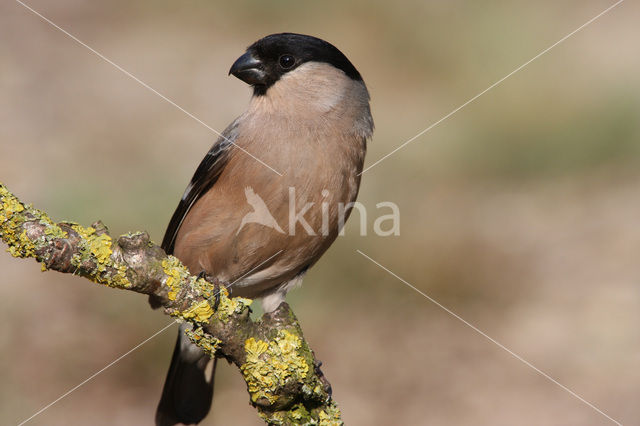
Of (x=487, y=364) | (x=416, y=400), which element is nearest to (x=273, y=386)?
(x=416, y=400)

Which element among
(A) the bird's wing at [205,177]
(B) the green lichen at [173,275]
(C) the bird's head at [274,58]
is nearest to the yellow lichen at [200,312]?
(B) the green lichen at [173,275]

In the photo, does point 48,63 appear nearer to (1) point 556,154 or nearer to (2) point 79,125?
(2) point 79,125

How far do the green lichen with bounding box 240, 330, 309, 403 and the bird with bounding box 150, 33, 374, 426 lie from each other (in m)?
1.33

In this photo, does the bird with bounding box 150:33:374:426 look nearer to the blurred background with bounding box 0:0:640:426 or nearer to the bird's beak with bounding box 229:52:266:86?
the bird's beak with bounding box 229:52:266:86

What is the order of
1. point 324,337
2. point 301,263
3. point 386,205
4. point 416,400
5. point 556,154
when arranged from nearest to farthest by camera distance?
point 301,263 → point 416,400 → point 324,337 → point 386,205 → point 556,154

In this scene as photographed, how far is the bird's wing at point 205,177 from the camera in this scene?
4.92m

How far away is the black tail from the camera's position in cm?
547

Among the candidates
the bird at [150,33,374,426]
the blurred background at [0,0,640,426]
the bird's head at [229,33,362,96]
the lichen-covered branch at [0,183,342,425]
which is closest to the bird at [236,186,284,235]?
the bird at [150,33,374,426]

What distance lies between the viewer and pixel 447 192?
832 centimetres

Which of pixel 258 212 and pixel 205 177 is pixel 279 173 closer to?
pixel 258 212

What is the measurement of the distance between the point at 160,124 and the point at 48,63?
2.05 metres

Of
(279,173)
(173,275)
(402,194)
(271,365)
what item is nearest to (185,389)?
(279,173)

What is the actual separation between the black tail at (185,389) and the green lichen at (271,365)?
2276mm

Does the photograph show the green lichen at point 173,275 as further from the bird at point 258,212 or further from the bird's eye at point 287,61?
the bird's eye at point 287,61
